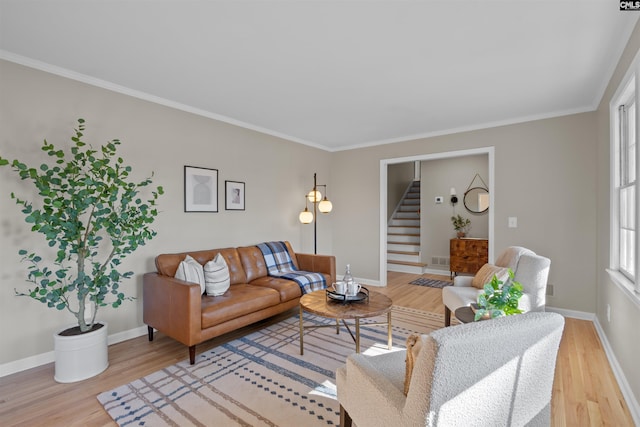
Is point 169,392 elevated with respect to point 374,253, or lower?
lower

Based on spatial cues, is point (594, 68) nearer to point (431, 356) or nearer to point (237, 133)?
point (431, 356)

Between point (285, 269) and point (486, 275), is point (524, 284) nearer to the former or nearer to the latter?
point (486, 275)

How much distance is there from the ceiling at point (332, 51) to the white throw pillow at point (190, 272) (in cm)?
171

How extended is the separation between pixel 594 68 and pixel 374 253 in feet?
11.7

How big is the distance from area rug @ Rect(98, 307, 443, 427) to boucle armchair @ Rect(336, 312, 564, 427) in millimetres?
783

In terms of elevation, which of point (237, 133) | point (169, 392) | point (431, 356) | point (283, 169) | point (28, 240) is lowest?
point (169, 392)

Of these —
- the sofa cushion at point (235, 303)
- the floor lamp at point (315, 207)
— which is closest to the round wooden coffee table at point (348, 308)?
the sofa cushion at point (235, 303)

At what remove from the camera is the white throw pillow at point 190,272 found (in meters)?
2.97

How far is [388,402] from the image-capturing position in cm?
117

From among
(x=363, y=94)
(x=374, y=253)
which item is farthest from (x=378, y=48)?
(x=374, y=253)

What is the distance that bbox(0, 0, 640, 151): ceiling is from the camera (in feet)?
6.23

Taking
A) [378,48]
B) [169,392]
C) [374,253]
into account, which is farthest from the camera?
[374,253]

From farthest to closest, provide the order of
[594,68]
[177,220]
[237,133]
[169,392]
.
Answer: [237,133]
[177,220]
[594,68]
[169,392]

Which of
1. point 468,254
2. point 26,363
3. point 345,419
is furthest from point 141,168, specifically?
point 468,254
